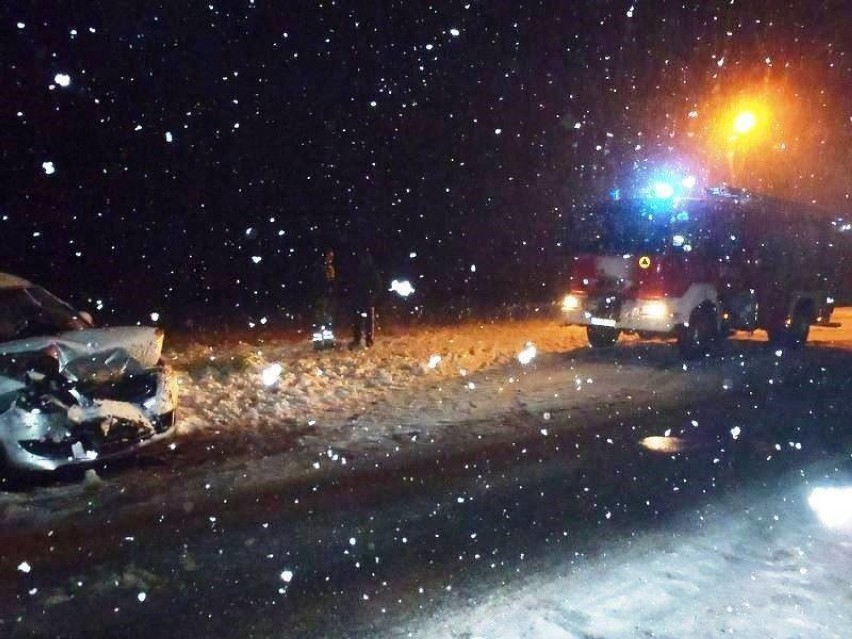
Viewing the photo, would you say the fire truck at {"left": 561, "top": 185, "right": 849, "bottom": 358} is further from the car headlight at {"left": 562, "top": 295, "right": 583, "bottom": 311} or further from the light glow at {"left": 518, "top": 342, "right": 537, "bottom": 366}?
the light glow at {"left": 518, "top": 342, "right": 537, "bottom": 366}

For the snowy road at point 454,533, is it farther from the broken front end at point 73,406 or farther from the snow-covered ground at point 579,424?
the broken front end at point 73,406

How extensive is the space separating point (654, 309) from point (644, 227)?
1.30 m

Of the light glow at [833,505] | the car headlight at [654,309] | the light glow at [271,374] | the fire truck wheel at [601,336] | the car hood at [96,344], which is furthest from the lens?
the fire truck wheel at [601,336]

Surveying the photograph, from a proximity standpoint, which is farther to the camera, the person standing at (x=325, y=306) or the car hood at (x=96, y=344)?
the person standing at (x=325, y=306)

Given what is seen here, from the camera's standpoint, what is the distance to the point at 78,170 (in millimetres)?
17453

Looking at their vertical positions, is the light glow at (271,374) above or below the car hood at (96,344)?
below

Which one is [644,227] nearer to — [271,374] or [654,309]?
[654,309]

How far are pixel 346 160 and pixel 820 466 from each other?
15.0 metres

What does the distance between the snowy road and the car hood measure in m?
1.03

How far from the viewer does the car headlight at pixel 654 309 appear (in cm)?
1212

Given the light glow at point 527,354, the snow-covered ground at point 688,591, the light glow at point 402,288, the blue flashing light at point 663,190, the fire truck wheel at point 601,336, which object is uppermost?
the blue flashing light at point 663,190

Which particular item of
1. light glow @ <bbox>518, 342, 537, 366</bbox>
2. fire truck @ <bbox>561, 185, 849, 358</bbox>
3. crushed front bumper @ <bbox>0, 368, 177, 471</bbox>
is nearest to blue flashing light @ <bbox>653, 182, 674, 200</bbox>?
fire truck @ <bbox>561, 185, 849, 358</bbox>

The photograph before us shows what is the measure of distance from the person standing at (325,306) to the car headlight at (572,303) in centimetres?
388

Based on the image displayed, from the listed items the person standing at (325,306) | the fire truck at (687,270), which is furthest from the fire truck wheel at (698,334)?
the person standing at (325,306)
